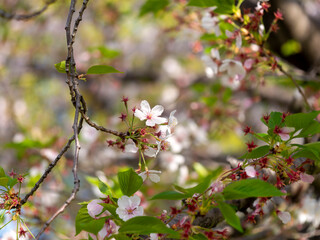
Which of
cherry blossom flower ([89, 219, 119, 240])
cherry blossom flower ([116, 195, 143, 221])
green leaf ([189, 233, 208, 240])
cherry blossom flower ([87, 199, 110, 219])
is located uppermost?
cherry blossom flower ([116, 195, 143, 221])

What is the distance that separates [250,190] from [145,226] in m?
0.21

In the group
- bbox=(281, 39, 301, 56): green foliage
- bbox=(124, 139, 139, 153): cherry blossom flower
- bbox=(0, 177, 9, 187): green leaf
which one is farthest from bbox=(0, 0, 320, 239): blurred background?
bbox=(0, 177, 9, 187): green leaf

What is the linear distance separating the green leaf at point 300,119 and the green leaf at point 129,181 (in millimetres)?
362

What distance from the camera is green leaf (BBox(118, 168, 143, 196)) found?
791mm

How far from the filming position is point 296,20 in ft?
5.57

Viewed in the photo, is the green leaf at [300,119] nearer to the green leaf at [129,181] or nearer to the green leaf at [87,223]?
the green leaf at [129,181]

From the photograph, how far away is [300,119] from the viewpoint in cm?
79

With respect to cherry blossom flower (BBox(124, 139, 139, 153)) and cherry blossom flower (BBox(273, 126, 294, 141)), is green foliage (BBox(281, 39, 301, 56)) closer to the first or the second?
cherry blossom flower (BBox(273, 126, 294, 141))

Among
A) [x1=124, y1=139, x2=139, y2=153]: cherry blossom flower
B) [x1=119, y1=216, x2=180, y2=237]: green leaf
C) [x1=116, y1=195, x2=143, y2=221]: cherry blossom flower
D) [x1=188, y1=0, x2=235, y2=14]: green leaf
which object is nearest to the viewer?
[x1=119, y1=216, x2=180, y2=237]: green leaf

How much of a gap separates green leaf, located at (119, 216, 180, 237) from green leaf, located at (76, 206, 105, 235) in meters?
0.10

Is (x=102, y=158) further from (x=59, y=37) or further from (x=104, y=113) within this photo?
(x=59, y=37)

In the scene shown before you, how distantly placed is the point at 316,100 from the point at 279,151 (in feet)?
4.12

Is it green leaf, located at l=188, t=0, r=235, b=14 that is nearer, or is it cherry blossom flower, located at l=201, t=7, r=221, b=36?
green leaf, located at l=188, t=0, r=235, b=14

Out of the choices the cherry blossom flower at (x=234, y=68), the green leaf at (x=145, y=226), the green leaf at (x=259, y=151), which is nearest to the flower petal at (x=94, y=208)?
the green leaf at (x=145, y=226)
